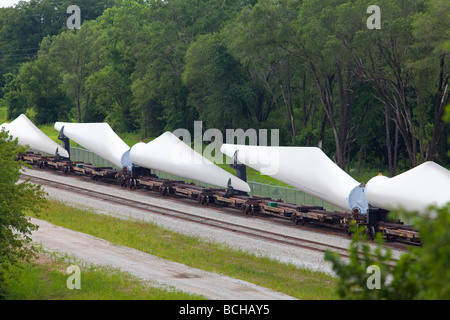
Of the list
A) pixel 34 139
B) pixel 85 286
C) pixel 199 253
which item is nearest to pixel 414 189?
pixel 199 253

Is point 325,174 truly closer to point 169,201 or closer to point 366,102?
point 169,201

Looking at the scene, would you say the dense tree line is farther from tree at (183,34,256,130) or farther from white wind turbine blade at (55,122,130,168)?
white wind turbine blade at (55,122,130,168)

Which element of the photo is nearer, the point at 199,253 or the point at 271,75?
the point at 199,253

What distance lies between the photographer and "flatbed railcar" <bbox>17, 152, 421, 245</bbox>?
3027cm

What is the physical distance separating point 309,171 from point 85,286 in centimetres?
1573

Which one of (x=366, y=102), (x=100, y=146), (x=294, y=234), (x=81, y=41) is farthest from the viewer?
(x=81, y=41)

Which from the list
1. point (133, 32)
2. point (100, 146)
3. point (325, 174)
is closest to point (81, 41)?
point (133, 32)

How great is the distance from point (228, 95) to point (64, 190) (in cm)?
2520

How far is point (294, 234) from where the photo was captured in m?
32.0

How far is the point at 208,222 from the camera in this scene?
3503cm

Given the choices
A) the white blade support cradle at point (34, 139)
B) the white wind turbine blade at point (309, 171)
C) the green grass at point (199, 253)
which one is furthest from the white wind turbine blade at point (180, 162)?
the white blade support cradle at point (34, 139)

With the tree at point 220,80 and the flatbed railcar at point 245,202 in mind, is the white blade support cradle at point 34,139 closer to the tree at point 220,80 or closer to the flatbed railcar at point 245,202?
the flatbed railcar at point 245,202

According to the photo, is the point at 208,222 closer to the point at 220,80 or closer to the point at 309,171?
the point at 309,171

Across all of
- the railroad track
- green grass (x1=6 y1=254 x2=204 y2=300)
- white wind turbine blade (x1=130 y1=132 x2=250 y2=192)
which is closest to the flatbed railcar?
white wind turbine blade (x1=130 y1=132 x2=250 y2=192)
